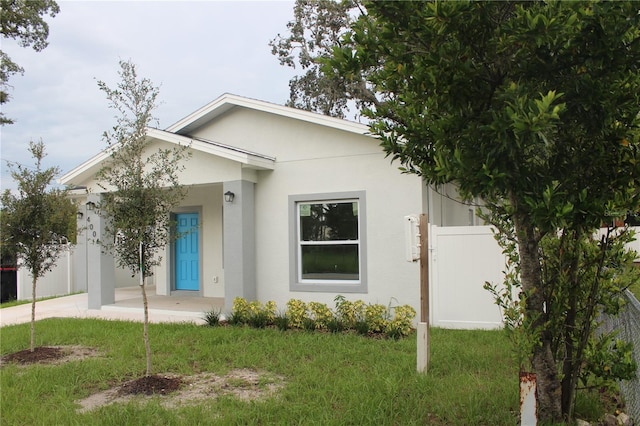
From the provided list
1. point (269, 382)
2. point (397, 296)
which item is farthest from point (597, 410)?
point (397, 296)

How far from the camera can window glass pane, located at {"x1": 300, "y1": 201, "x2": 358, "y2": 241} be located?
10086 millimetres

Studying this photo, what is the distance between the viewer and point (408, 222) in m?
6.35

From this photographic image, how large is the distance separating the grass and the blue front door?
4.40 m

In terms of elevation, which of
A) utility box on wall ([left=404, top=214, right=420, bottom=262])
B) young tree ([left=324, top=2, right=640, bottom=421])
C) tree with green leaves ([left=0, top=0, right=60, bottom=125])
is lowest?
A: utility box on wall ([left=404, top=214, right=420, bottom=262])

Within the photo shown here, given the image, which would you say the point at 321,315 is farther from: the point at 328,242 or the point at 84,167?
the point at 84,167

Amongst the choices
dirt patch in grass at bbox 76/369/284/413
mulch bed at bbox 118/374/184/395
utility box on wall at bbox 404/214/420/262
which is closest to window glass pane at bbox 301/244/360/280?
utility box on wall at bbox 404/214/420/262

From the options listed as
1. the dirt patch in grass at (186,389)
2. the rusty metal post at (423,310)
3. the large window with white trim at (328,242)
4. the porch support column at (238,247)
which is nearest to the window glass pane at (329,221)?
the large window with white trim at (328,242)

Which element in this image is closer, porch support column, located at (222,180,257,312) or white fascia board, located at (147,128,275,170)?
white fascia board, located at (147,128,275,170)

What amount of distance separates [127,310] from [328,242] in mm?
5123

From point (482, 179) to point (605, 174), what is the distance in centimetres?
112

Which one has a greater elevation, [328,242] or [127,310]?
[328,242]

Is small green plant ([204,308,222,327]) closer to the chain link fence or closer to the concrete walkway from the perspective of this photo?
the concrete walkway

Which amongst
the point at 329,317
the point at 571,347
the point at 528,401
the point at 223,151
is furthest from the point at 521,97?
the point at 223,151

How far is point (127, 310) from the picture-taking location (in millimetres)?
11422
